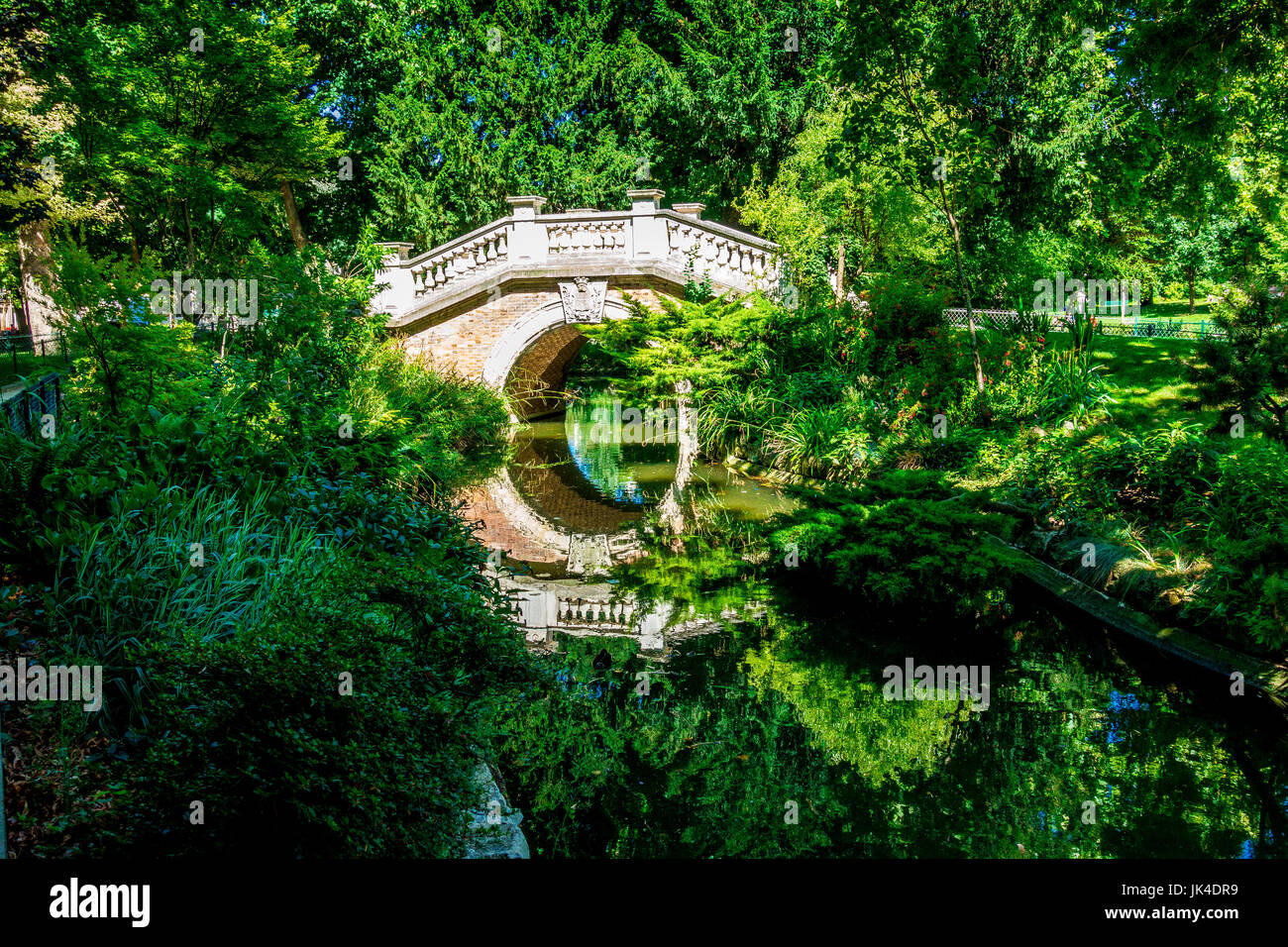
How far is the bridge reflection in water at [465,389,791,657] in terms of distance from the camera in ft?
24.8

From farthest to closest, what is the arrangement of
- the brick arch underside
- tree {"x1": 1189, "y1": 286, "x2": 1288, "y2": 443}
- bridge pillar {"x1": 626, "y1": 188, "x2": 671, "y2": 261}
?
the brick arch underside, bridge pillar {"x1": 626, "y1": 188, "x2": 671, "y2": 261}, tree {"x1": 1189, "y1": 286, "x2": 1288, "y2": 443}

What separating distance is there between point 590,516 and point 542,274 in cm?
590

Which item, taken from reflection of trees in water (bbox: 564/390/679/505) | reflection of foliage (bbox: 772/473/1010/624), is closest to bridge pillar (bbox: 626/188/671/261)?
reflection of trees in water (bbox: 564/390/679/505)

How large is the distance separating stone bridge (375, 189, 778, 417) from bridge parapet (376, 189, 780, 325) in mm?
18

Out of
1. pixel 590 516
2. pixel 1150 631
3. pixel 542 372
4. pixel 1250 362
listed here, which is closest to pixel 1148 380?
pixel 1250 362

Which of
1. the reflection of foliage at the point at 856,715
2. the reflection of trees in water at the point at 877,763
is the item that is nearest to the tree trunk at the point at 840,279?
the reflection of trees in water at the point at 877,763

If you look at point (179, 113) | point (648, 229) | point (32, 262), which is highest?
point (179, 113)

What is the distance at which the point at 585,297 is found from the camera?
53.4 ft

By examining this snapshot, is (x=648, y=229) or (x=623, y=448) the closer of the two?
(x=648, y=229)

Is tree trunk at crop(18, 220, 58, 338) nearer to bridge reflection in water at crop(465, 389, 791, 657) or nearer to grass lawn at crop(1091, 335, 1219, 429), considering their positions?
bridge reflection in water at crop(465, 389, 791, 657)

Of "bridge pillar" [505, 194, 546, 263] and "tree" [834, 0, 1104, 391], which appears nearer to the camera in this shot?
"tree" [834, 0, 1104, 391]

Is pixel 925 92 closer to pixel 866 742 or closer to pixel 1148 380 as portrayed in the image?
pixel 1148 380

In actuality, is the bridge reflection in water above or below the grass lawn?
below
